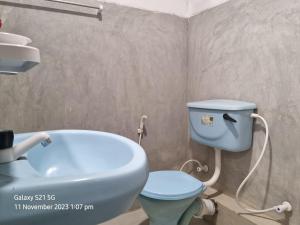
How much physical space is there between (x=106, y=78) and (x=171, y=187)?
71 cm

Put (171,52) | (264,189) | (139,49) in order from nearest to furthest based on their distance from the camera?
(264,189)
(139,49)
(171,52)

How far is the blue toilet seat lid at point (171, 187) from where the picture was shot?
0.98 m

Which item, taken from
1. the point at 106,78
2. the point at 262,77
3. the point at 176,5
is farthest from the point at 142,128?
the point at 176,5

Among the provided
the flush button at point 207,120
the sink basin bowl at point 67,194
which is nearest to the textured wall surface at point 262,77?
the flush button at point 207,120

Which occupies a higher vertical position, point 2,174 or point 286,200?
point 2,174

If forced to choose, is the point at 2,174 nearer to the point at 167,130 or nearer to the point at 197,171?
the point at 167,130

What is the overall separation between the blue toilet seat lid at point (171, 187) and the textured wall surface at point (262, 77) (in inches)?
14.3

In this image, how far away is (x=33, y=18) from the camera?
3.49 feet

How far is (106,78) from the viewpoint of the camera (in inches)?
50.4

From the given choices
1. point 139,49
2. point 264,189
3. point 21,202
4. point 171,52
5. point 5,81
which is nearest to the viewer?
point 21,202

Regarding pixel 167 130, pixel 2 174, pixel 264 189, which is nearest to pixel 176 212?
pixel 264 189

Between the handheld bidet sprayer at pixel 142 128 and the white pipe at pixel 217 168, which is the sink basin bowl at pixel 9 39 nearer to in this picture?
the handheld bidet sprayer at pixel 142 128

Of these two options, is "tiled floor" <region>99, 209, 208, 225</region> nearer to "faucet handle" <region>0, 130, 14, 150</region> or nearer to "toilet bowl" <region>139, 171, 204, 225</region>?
"toilet bowl" <region>139, 171, 204, 225</region>

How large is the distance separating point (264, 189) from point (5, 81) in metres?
1.42
